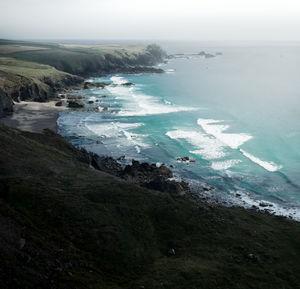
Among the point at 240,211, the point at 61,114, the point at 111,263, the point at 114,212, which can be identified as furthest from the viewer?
the point at 61,114

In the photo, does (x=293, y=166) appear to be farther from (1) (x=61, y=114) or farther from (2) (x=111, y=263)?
(1) (x=61, y=114)

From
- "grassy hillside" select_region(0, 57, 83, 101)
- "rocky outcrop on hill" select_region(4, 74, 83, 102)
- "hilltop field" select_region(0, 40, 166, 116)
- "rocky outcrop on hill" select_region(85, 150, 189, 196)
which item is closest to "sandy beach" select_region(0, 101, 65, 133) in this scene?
"hilltop field" select_region(0, 40, 166, 116)

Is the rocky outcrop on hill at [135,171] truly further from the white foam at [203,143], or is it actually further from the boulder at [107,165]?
the white foam at [203,143]

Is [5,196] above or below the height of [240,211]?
above

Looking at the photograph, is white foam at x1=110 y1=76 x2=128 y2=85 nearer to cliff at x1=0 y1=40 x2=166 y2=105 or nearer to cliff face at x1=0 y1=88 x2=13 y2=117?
cliff at x1=0 y1=40 x2=166 y2=105

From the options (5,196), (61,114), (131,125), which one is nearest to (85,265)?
(5,196)

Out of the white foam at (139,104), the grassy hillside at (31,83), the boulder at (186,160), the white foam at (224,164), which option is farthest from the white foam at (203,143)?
the grassy hillside at (31,83)

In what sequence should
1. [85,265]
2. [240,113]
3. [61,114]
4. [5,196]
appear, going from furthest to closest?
[240,113] < [61,114] < [5,196] < [85,265]
